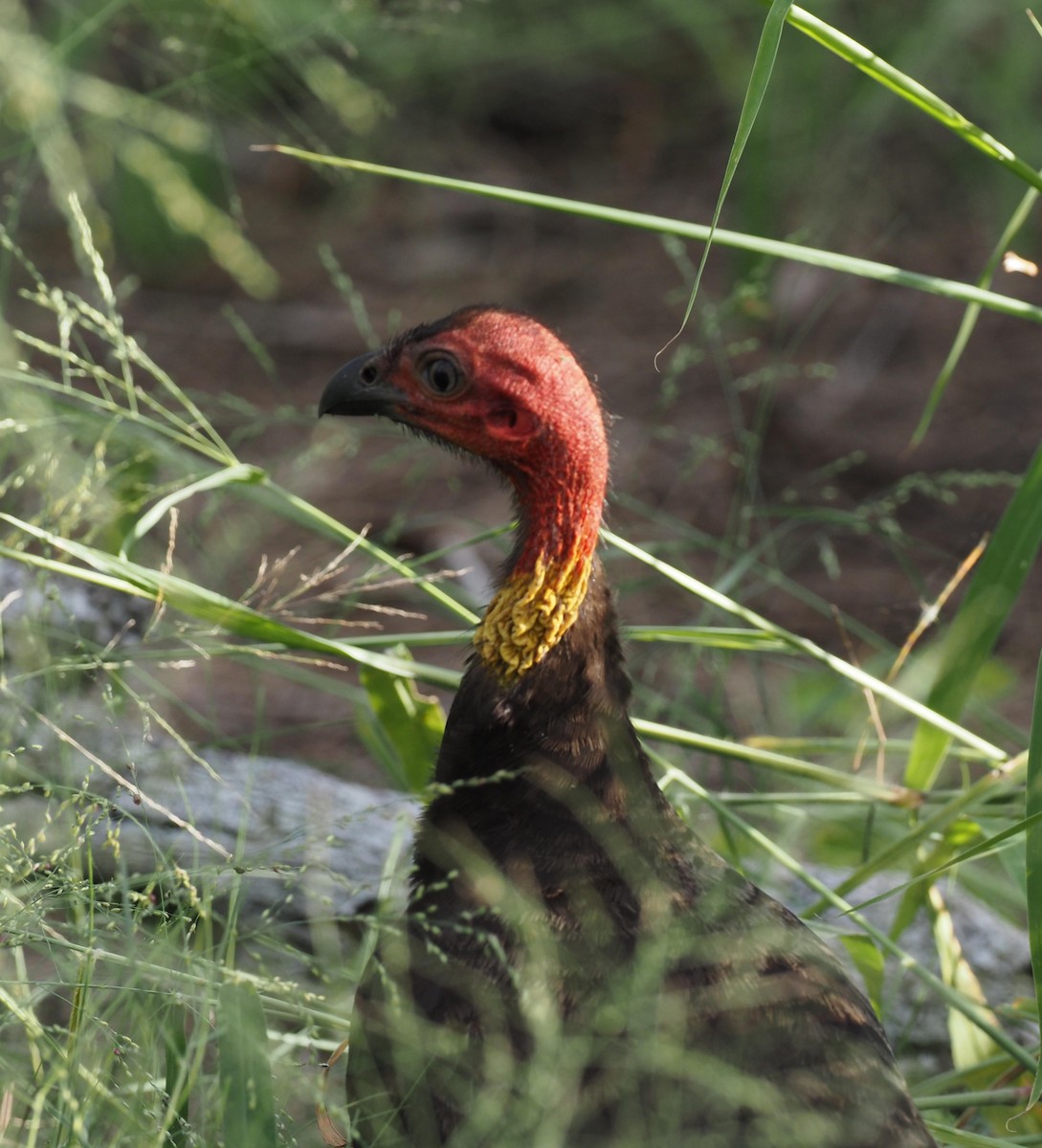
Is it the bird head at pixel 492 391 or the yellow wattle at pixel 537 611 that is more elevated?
the bird head at pixel 492 391

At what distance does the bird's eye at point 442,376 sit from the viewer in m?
2.06

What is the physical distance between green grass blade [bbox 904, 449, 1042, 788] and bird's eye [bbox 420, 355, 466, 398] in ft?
2.77

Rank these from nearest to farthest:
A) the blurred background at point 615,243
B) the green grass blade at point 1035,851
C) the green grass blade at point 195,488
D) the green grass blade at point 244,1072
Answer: the green grass blade at point 244,1072 → the green grass blade at point 1035,851 → the green grass blade at point 195,488 → the blurred background at point 615,243

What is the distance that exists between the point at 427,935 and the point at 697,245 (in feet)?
13.8

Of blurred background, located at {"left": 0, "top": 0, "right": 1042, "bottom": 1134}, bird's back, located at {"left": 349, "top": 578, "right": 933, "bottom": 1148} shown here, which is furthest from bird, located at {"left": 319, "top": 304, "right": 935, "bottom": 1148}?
blurred background, located at {"left": 0, "top": 0, "right": 1042, "bottom": 1134}

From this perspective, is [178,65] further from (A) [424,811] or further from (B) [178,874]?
(B) [178,874]

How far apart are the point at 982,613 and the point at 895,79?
82 centimetres

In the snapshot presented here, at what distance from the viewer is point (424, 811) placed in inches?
81.4

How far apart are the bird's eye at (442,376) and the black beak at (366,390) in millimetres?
52

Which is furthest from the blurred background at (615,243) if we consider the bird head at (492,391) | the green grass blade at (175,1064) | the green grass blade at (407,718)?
the green grass blade at (175,1064)

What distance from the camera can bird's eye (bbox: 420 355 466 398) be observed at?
2.06 meters

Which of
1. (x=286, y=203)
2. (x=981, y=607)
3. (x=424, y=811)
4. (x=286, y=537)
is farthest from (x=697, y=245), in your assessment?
(x=424, y=811)

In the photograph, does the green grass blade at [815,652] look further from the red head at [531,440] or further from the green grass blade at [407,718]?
the green grass blade at [407,718]

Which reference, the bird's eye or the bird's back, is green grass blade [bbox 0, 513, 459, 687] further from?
the bird's eye
